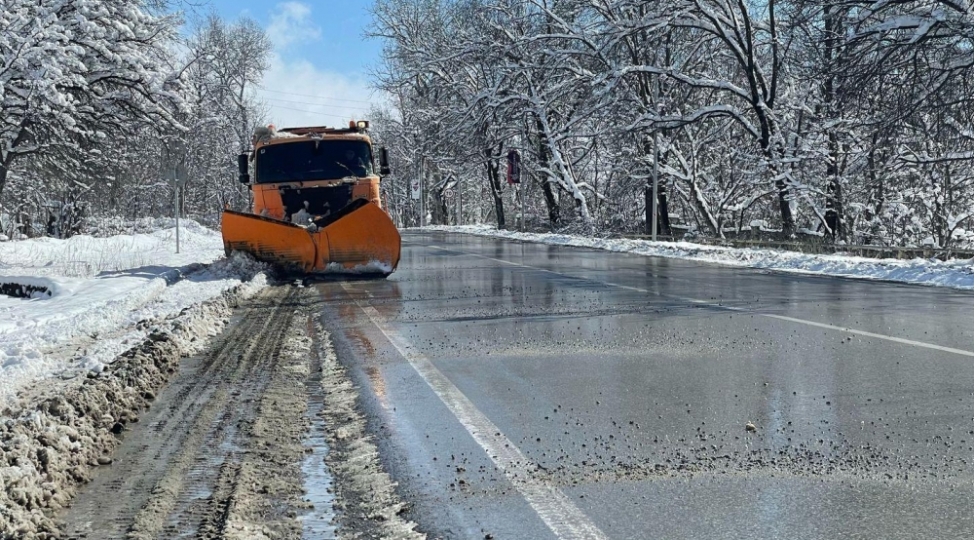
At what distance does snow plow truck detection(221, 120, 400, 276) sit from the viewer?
55.1ft

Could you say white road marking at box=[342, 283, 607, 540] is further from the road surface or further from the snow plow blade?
the snow plow blade

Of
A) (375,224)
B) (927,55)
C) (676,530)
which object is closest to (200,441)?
(676,530)

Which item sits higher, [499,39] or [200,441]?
[499,39]

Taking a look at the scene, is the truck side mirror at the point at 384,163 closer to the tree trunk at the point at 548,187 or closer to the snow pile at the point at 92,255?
the snow pile at the point at 92,255

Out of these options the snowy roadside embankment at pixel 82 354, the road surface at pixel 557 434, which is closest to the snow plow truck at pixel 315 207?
the snowy roadside embankment at pixel 82 354

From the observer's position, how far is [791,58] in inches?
1215

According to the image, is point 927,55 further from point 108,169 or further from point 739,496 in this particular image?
point 108,169

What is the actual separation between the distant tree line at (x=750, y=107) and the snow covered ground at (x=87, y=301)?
49.3 ft

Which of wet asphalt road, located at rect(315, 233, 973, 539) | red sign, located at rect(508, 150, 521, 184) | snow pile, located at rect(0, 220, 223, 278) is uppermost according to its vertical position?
red sign, located at rect(508, 150, 521, 184)

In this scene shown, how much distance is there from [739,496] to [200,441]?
2.82 meters

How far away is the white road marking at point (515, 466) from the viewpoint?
3.71 meters

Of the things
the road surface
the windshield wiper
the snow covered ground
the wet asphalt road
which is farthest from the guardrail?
the snow covered ground

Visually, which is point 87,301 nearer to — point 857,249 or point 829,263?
point 829,263

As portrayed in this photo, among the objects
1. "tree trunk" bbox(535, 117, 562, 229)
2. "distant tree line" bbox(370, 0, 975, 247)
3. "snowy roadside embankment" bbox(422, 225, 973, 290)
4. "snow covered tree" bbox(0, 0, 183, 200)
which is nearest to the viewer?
"snowy roadside embankment" bbox(422, 225, 973, 290)
